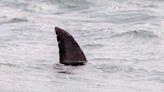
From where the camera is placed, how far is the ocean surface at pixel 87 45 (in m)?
8.03

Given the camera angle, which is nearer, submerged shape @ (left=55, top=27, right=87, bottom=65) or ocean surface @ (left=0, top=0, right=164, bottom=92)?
ocean surface @ (left=0, top=0, right=164, bottom=92)

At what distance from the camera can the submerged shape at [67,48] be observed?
Answer: 8719 millimetres

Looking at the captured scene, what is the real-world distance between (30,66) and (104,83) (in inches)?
57.9

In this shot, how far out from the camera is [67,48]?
28.6 feet

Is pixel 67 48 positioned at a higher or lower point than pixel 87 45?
higher

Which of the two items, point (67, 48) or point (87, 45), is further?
point (87, 45)

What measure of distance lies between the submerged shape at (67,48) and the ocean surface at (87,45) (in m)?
0.12

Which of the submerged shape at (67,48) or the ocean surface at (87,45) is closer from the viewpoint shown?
the ocean surface at (87,45)

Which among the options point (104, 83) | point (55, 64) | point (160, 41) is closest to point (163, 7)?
point (160, 41)

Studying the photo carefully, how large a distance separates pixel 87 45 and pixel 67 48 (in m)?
2.18

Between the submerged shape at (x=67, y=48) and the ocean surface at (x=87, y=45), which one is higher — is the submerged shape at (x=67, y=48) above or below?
above

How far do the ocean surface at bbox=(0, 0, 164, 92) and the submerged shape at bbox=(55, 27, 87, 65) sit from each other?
12 centimetres

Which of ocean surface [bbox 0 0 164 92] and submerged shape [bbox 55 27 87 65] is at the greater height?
submerged shape [bbox 55 27 87 65]

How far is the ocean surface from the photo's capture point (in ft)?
26.3
